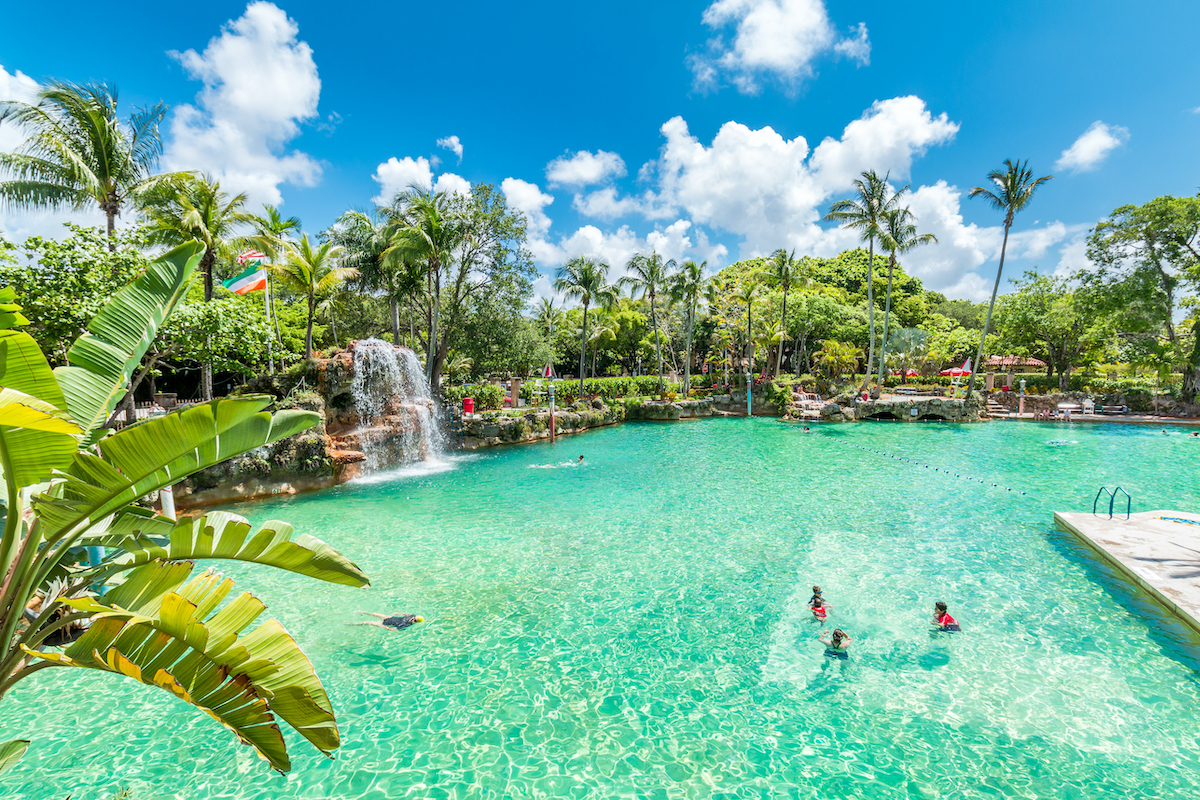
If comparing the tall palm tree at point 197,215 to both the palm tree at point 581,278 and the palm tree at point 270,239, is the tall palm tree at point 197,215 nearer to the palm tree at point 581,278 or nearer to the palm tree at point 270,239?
the palm tree at point 270,239

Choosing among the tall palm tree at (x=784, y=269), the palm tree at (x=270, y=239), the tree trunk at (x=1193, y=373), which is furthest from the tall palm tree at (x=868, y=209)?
the palm tree at (x=270, y=239)

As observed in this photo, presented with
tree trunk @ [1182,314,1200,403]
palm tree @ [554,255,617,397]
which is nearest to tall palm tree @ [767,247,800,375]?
palm tree @ [554,255,617,397]

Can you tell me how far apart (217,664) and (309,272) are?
896 inches

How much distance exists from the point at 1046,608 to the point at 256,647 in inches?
444

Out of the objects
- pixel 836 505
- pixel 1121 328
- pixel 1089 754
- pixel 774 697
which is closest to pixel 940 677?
pixel 1089 754

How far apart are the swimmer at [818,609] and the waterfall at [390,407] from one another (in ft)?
53.5

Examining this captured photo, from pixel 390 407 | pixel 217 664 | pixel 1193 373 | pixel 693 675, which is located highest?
pixel 1193 373

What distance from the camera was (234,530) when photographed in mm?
3049

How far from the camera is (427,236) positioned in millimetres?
22625

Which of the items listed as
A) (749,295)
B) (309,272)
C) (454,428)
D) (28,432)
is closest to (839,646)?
(28,432)

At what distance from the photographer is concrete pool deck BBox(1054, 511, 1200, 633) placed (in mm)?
7879

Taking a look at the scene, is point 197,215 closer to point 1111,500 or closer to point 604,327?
point 1111,500

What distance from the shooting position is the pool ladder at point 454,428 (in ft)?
77.7

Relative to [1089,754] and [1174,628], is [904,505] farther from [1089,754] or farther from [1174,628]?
[1089,754]
